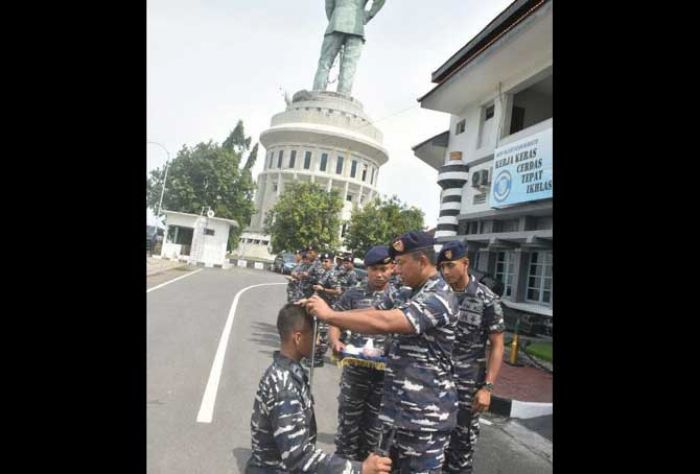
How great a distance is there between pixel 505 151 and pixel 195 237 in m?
23.4

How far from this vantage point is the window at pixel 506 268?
54.5ft

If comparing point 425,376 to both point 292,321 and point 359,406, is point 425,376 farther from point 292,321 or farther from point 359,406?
point 359,406

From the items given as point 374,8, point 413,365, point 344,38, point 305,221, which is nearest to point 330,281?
point 413,365

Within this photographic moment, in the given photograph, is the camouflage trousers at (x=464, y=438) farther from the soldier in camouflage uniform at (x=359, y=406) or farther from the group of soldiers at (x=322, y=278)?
Result: the group of soldiers at (x=322, y=278)

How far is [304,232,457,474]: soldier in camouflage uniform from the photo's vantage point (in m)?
2.96

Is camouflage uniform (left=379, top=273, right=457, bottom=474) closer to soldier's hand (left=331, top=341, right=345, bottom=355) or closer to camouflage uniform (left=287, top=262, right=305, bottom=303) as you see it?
soldier's hand (left=331, top=341, right=345, bottom=355)

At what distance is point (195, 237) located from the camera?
33.1 metres

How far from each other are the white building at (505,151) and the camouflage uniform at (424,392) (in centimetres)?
1124

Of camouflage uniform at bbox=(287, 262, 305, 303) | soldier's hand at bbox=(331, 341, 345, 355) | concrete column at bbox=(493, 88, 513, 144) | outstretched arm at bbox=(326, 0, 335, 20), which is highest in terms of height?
A: outstretched arm at bbox=(326, 0, 335, 20)

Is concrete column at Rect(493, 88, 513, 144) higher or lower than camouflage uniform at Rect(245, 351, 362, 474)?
higher

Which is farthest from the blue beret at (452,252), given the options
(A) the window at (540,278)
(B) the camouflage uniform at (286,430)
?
(A) the window at (540,278)

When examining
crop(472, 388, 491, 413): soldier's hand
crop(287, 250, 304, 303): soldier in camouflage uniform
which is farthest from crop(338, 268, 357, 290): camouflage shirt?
crop(472, 388, 491, 413): soldier's hand

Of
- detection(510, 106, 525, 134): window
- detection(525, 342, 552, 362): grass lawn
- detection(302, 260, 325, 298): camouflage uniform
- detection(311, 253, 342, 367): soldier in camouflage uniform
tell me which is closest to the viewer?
detection(311, 253, 342, 367): soldier in camouflage uniform
